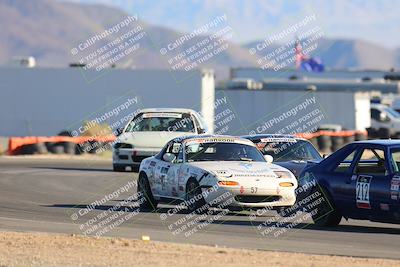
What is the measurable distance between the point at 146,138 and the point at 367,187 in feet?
39.4

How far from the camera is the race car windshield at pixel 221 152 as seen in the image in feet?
58.3

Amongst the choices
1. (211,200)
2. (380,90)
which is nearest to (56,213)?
(211,200)

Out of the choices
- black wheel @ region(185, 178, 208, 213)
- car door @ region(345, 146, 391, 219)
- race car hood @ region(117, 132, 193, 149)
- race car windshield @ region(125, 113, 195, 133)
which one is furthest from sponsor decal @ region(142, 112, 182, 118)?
car door @ region(345, 146, 391, 219)

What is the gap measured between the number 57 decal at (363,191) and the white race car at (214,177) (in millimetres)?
1940

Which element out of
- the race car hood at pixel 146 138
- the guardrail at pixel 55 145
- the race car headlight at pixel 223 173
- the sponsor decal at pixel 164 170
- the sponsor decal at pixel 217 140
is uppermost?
the sponsor decal at pixel 217 140

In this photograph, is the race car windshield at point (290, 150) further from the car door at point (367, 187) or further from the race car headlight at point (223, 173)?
the car door at point (367, 187)

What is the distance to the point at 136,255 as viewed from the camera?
463 inches

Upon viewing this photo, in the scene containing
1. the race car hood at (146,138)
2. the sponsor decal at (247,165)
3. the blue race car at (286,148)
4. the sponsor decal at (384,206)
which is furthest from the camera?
the race car hood at (146,138)

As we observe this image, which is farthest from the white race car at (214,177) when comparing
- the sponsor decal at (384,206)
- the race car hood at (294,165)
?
the sponsor decal at (384,206)

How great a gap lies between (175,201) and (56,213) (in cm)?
192

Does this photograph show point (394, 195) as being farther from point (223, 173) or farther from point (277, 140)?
point (277, 140)

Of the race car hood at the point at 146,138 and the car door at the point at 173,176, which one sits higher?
the car door at the point at 173,176

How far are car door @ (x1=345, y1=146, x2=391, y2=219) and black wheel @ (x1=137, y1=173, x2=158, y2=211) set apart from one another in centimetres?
414

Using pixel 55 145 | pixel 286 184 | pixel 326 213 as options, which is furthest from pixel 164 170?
pixel 55 145
